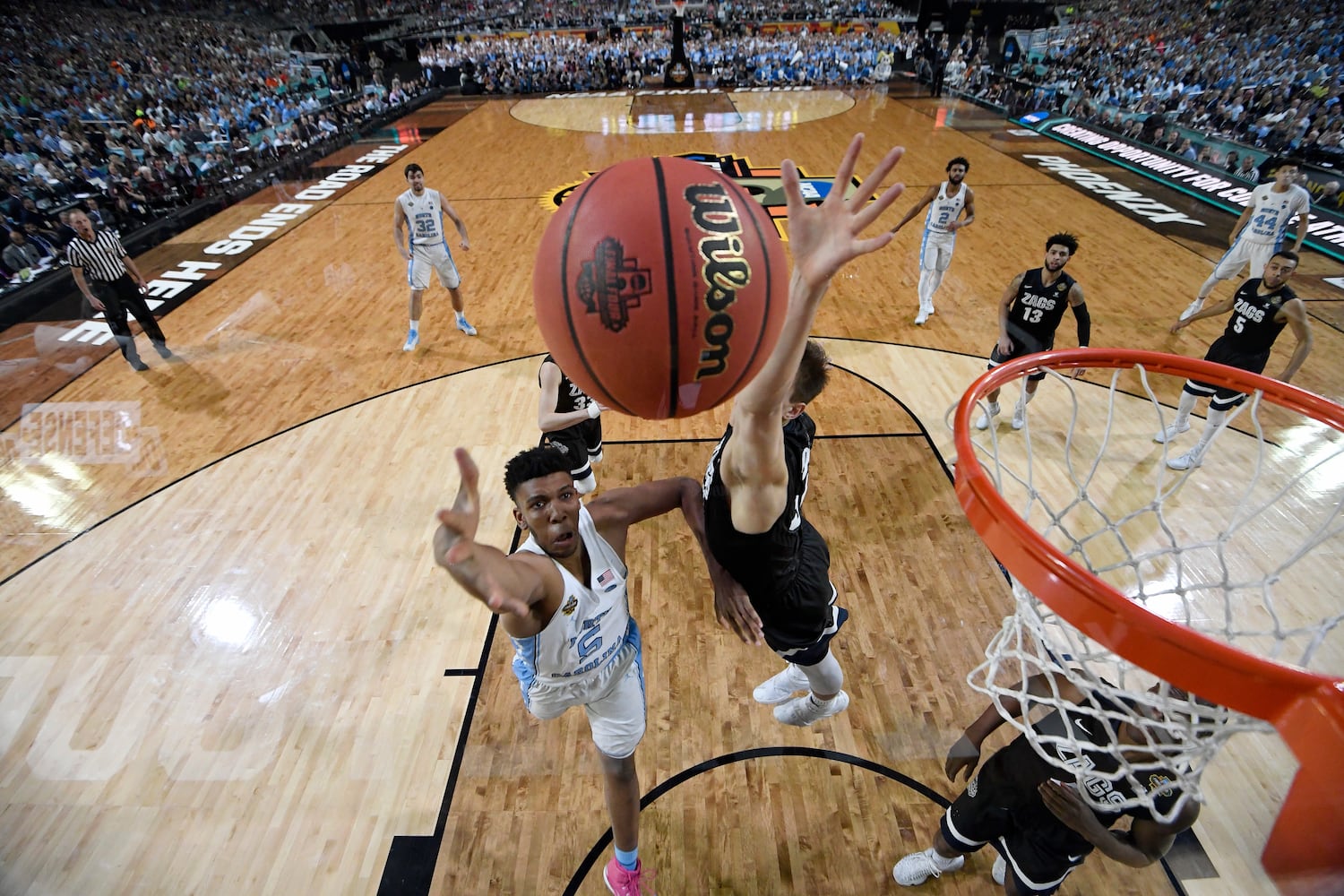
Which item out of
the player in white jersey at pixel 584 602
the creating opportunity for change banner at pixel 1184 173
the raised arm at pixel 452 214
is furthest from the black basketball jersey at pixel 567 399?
the creating opportunity for change banner at pixel 1184 173

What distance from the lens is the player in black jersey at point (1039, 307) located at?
4.50 meters

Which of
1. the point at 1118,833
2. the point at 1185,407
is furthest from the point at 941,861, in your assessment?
the point at 1185,407

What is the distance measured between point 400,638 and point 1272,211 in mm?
7695

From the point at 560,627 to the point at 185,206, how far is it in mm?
11787

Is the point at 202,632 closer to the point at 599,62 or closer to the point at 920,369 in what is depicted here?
the point at 920,369

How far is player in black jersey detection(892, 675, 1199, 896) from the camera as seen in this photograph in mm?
1938

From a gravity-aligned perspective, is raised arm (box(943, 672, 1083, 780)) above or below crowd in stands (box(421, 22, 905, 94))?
below

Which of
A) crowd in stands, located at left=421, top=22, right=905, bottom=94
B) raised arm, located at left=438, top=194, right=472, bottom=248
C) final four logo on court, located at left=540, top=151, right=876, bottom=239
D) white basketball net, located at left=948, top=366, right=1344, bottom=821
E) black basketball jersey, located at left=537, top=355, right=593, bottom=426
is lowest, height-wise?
white basketball net, located at left=948, top=366, right=1344, bottom=821

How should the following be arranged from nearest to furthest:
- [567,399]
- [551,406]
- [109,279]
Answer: [551,406] → [567,399] → [109,279]

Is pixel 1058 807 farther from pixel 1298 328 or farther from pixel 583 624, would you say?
pixel 1298 328

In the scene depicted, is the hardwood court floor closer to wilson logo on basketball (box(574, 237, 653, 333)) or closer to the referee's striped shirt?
the referee's striped shirt

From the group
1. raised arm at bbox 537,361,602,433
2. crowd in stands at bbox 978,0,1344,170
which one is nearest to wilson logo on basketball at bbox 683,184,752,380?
raised arm at bbox 537,361,602,433

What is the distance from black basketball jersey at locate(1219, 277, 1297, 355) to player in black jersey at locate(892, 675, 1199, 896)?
323 centimetres

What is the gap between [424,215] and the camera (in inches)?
243
